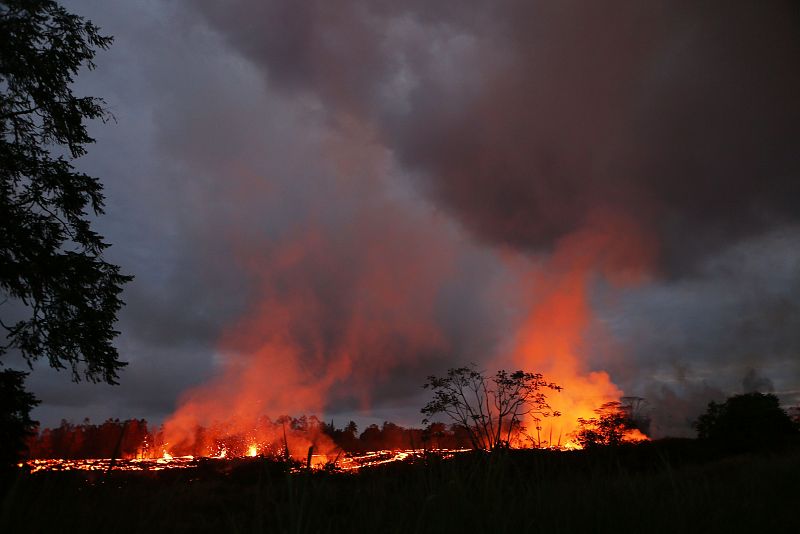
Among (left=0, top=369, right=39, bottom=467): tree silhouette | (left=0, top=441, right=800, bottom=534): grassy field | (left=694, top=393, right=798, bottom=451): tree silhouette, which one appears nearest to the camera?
(left=0, top=441, right=800, bottom=534): grassy field

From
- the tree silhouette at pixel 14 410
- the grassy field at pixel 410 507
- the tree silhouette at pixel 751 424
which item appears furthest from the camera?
the tree silhouette at pixel 751 424

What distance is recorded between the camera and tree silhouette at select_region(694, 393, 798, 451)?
42344 mm

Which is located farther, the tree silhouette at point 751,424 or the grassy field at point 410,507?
the tree silhouette at point 751,424

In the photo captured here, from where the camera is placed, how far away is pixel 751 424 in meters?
46.6

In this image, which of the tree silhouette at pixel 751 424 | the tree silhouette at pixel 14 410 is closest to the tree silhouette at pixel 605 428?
the tree silhouette at pixel 751 424

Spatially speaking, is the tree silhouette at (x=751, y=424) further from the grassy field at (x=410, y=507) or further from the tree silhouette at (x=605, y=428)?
the grassy field at (x=410, y=507)

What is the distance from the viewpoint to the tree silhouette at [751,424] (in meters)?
42.3

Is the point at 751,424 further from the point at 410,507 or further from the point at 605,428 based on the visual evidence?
the point at 410,507

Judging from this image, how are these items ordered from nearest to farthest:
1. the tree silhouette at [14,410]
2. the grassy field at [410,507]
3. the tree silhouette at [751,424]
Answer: the grassy field at [410,507], the tree silhouette at [14,410], the tree silhouette at [751,424]

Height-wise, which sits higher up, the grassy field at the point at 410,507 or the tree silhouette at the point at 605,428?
the tree silhouette at the point at 605,428

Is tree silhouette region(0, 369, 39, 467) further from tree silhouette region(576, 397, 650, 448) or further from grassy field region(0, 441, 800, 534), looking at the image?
tree silhouette region(576, 397, 650, 448)

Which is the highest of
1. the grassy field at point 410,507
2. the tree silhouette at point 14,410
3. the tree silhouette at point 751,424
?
the tree silhouette at point 751,424

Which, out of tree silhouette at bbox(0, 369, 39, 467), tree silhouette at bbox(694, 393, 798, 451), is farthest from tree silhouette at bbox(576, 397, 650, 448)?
tree silhouette at bbox(0, 369, 39, 467)

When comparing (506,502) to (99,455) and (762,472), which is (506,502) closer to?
(762,472)
